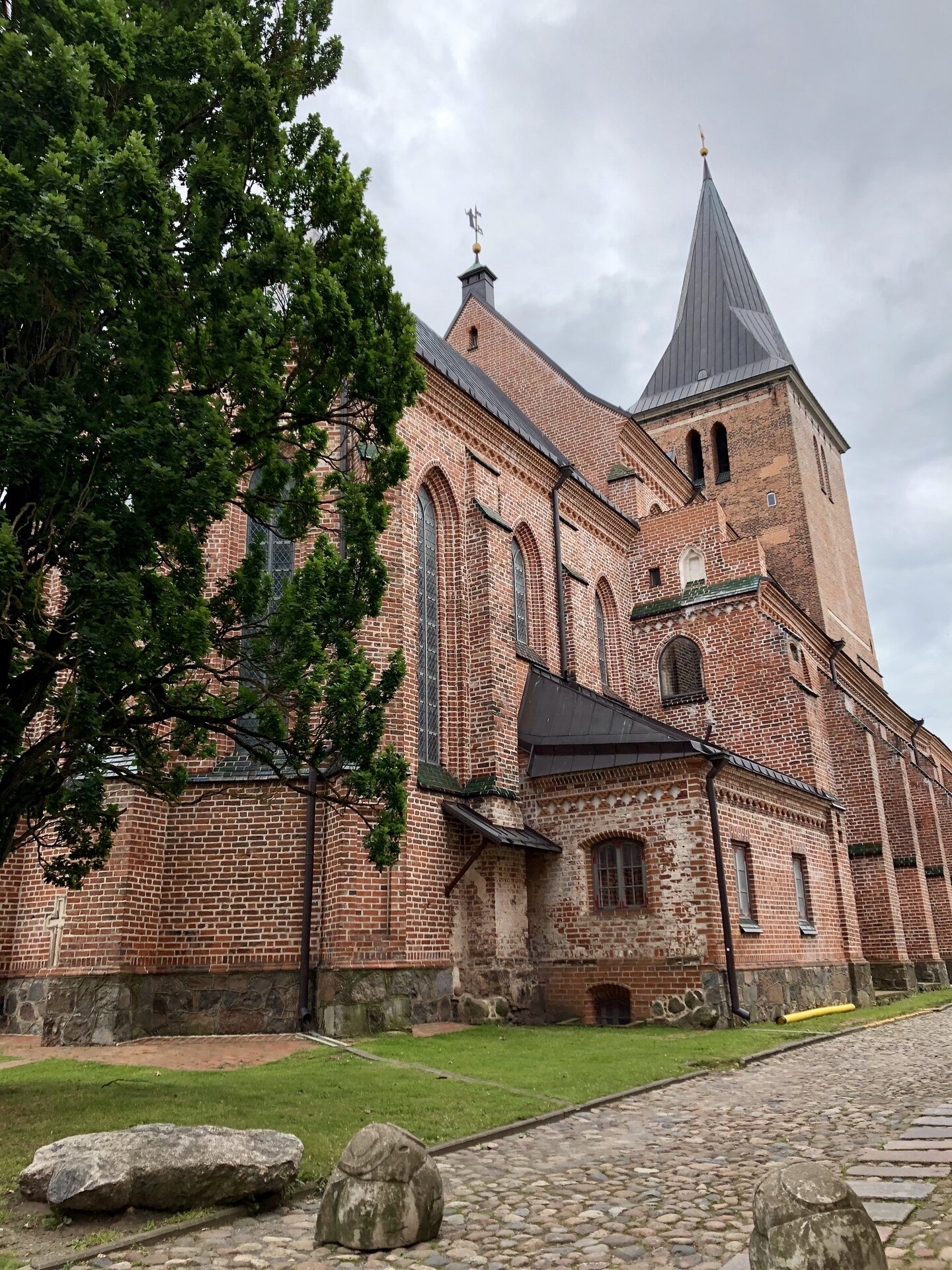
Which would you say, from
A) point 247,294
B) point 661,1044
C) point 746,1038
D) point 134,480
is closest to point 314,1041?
point 661,1044

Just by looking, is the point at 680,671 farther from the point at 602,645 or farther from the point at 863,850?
the point at 863,850

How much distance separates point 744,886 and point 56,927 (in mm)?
10065

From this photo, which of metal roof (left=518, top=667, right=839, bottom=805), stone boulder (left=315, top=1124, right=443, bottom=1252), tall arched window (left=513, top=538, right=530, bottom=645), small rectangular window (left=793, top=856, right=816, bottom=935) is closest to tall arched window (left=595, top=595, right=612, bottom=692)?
tall arched window (left=513, top=538, right=530, bottom=645)

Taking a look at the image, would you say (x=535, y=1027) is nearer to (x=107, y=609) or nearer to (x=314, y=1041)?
(x=314, y=1041)

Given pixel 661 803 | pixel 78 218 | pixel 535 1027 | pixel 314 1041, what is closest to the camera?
pixel 78 218

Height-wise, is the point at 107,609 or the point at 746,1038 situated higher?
the point at 107,609

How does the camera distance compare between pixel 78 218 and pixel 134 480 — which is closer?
pixel 78 218

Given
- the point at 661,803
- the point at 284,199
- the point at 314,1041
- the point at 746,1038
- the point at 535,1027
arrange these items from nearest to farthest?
the point at 284,199 → the point at 314,1041 → the point at 746,1038 → the point at 535,1027 → the point at 661,803

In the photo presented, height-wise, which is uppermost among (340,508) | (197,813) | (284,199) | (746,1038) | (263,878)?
(284,199)

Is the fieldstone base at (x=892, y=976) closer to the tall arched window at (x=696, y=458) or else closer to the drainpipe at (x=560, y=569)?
the drainpipe at (x=560, y=569)

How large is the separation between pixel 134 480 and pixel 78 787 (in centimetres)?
315

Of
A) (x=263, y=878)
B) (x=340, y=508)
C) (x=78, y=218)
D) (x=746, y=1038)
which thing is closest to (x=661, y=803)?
(x=746, y=1038)

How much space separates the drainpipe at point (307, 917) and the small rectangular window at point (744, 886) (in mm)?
6706

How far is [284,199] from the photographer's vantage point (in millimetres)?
7582
